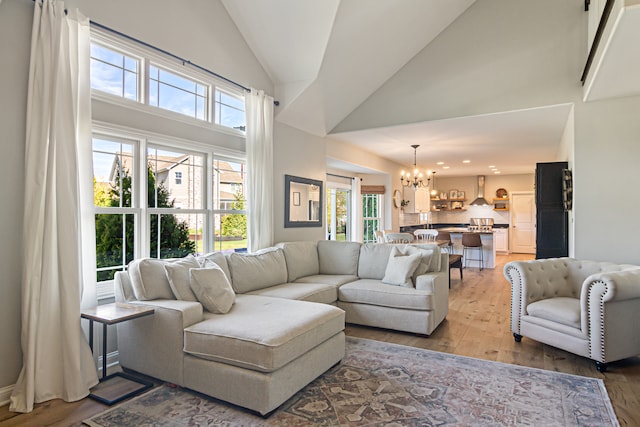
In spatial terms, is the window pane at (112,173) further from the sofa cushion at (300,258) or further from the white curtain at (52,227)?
the sofa cushion at (300,258)

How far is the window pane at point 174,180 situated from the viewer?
362cm

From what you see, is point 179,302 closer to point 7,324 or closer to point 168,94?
point 7,324

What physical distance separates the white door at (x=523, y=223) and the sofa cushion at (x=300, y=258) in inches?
352

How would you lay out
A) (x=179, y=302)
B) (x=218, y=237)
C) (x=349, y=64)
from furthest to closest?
(x=349, y=64) < (x=218, y=237) < (x=179, y=302)

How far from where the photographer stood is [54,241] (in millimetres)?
2617

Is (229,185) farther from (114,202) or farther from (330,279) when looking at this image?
(330,279)

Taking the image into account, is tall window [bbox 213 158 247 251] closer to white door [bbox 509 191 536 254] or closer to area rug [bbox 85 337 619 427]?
area rug [bbox 85 337 619 427]

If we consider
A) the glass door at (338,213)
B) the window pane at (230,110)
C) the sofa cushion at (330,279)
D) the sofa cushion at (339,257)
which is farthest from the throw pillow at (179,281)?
the glass door at (338,213)

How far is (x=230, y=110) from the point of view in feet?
14.9

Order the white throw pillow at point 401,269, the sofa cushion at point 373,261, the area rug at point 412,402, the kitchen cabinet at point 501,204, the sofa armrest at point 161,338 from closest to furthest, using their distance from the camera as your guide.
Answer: the area rug at point 412,402 < the sofa armrest at point 161,338 < the white throw pillow at point 401,269 < the sofa cushion at point 373,261 < the kitchen cabinet at point 501,204

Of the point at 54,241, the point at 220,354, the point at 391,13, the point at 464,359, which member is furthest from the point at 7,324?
the point at 391,13

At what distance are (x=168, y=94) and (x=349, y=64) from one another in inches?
90.2

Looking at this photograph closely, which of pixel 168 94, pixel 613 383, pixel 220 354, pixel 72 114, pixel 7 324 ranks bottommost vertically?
pixel 613 383

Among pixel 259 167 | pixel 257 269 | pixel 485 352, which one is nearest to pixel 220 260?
pixel 257 269
